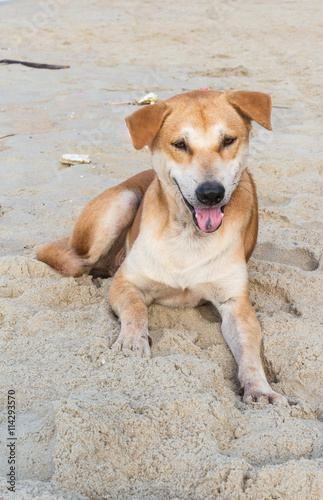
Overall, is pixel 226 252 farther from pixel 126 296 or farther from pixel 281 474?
pixel 281 474

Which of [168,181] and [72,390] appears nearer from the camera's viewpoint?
[72,390]

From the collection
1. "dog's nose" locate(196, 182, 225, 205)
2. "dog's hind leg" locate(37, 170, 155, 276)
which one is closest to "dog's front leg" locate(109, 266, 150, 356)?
"dog's hind leg" locate(37, 170, 155, 276)

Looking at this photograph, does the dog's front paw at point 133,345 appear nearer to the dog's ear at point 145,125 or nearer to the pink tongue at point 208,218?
the pink tongue at point 208,218

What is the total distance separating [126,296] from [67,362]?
0.75 m

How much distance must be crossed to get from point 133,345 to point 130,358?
158 mm

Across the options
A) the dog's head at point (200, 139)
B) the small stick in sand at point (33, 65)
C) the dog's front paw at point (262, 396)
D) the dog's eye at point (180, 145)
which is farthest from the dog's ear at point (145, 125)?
the small stick in sand at point (33, 65)

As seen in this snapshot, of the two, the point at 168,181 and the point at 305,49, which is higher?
the point at 168,181

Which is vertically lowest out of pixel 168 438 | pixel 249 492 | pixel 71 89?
pixel 71 89

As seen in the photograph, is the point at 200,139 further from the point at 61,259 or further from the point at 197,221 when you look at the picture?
the point at 61,259

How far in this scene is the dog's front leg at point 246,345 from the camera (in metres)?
2.59

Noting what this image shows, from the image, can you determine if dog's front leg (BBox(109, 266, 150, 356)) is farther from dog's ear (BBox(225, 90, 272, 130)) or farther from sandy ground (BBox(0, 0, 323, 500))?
dog's ear (BBox(225, 90, 272, 130))


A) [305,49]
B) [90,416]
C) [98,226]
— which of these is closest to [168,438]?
[90,416]

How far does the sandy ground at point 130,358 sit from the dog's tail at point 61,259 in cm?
8

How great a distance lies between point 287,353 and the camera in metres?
2.91
